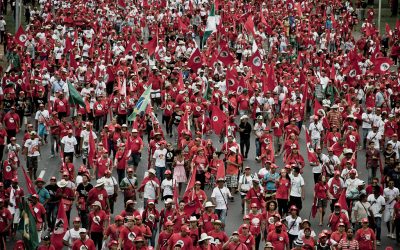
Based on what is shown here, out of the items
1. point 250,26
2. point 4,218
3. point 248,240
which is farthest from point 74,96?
point 250,26

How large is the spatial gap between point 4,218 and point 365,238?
6.70 meters

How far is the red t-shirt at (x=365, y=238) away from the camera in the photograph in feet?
69.4

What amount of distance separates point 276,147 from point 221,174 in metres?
5.75

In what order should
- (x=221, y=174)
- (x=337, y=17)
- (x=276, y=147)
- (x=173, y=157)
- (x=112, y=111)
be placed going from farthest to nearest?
(x=337, y=17), (x=112, y=111), (x=276, y=147), (x=173, y=157), (x=221, y=174)

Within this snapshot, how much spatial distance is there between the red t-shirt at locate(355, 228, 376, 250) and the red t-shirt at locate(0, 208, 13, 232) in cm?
648

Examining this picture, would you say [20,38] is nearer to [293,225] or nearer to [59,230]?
[59,230]

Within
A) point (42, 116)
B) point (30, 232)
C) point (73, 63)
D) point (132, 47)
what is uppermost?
point (132, 47)

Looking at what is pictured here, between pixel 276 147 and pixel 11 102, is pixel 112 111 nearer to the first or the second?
pixel 11 102

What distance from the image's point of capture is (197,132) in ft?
88.8

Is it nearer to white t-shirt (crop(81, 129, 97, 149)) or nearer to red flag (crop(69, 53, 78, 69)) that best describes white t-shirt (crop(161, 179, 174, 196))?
white t-shirt (crop(81, 129, 97, 149))

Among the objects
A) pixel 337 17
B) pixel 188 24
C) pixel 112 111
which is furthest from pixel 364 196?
pixel 337 17

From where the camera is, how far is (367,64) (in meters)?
38.4

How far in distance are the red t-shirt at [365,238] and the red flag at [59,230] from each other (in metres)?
5.30

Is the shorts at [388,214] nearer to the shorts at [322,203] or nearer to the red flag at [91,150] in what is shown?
the shorts at [322,203]
